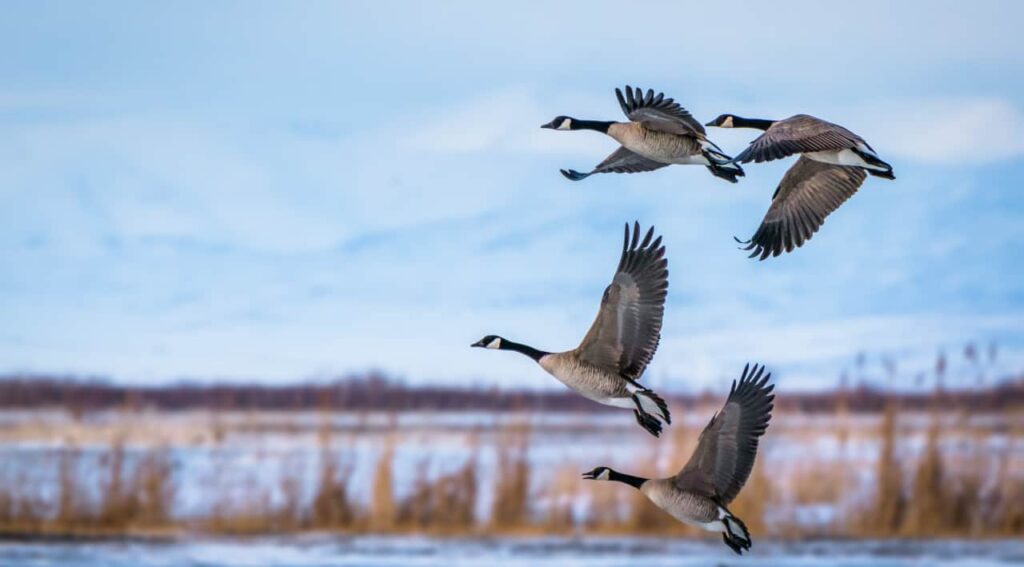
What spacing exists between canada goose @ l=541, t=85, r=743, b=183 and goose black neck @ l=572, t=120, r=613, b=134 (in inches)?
0.6

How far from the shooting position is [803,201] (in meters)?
7.33

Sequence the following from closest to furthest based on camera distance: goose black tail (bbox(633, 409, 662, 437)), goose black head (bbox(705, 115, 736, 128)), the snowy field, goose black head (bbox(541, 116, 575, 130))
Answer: goose black tail (bbox(633, 409, 662, 437)), goose black head (bbox(705, 115, 736, 128)), goose black head (bbox(541, 116, 575, 130)), the snowy field

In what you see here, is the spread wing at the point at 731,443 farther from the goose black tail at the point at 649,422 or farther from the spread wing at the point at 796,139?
the spread wing at the point at 796,139

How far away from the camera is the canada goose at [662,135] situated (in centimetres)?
629

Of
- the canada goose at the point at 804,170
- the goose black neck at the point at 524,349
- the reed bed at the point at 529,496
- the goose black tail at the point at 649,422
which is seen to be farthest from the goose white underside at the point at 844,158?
the reed bed at the point at 529,496

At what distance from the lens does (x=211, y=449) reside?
21328 mm

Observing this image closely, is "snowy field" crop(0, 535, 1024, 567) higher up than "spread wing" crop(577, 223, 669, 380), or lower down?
lower down

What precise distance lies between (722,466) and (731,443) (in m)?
0.11

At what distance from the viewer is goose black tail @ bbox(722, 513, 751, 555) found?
21.4 ft

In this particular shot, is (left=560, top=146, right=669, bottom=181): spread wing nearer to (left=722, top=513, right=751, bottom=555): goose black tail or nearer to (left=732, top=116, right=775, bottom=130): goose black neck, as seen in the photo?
(left=732, top=116, right=775, bottom=130): goose black neck

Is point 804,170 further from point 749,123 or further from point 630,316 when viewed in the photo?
point 630,316

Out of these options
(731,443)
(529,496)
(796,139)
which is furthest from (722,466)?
(529,496)

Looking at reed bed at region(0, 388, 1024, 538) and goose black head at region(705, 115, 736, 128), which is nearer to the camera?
goose black head at region(705, 115, 736, 128)

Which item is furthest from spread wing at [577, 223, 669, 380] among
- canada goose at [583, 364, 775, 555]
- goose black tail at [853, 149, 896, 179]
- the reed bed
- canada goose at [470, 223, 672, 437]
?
the reed bed
